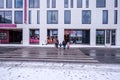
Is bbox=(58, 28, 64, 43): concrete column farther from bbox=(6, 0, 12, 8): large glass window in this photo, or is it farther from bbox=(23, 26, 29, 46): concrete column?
bbox=(6, 0, 12, 8): large glass window

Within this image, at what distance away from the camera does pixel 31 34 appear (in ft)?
143

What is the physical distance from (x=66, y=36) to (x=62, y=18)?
4.49 metres

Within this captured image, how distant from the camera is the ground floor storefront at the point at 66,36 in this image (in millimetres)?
41031

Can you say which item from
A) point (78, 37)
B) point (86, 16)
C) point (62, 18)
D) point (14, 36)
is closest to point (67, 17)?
point (62, 18)

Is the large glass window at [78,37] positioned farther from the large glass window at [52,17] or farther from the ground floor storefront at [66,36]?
the large glass window at [52,17]

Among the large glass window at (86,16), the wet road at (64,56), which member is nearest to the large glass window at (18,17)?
the large glass window at (86,16)

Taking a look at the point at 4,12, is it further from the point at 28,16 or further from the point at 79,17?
the point at 79,17

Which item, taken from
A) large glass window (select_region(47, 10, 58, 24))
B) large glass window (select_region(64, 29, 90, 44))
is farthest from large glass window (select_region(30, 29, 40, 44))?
large glass window (select_region(64, 29, 90, 44))

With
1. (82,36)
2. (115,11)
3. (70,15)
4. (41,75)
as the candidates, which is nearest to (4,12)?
(70,15)

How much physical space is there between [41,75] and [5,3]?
116 feet

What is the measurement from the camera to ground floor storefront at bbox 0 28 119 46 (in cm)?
4103

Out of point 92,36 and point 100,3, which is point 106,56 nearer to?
point 92,36

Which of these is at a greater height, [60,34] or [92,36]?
[60,34]

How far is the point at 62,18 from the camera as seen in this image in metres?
41.0
